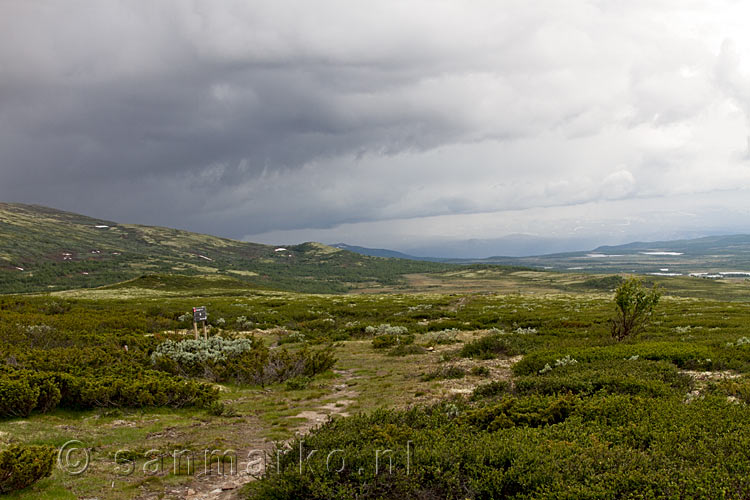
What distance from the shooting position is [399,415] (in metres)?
9.49

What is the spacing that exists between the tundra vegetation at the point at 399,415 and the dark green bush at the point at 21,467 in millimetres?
27

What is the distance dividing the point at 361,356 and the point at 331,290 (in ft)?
510

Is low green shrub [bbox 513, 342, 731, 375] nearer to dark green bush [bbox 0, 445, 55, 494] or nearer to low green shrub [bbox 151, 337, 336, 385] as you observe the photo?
low green shrub [bbox 151, 337, 336, 385]

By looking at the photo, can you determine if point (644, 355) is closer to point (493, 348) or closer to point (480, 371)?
point (480, 371)

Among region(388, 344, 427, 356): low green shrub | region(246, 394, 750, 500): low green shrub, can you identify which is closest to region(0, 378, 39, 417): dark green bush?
region(246, 394, 750, 500): low green shrub

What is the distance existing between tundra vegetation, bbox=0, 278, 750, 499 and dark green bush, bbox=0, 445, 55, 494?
0.03 m

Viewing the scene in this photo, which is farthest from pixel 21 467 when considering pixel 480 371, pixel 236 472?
pixel 480 371

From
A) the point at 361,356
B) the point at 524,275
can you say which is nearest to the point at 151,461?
the point at 361,356

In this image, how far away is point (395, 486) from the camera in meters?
6.18

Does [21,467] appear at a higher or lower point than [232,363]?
higher

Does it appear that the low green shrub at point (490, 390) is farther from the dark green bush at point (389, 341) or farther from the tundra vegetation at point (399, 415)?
the dark green bush at point (389, 341)

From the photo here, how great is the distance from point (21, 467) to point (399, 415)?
7.14 m

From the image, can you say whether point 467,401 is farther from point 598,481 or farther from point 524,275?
point 524,275

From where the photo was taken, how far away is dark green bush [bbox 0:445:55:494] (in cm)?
661
